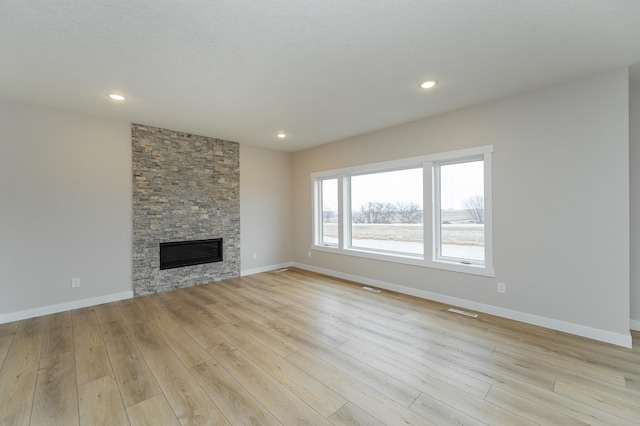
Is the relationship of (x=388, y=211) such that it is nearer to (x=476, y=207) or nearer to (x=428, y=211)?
(x=428, y=211)

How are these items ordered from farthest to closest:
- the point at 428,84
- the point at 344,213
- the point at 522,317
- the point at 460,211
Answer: the point at 344,213
the point at 460,211
the point at 522,317
the point at 428,84

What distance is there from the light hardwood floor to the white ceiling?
2692mm

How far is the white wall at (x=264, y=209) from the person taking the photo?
18.0 feet

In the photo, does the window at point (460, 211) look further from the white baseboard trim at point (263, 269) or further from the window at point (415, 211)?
the white baseboard trim at point (263, 269)

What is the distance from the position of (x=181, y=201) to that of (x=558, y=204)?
17.6 feet

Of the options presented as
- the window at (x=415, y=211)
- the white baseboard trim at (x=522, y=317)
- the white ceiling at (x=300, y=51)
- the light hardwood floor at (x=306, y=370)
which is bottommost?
the light hardwood floor at (x=306, y=370)

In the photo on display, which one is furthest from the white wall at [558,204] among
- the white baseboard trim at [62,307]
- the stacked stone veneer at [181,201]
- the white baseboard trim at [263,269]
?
the white baseboard trim at [62,307]

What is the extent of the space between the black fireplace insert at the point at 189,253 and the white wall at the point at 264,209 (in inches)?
21.5

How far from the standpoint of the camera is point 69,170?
3.65 meters

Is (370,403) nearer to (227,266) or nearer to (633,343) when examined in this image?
(633,343)

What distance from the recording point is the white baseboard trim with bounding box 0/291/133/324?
3254mm

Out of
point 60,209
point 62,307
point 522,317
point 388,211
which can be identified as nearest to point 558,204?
point 522,317

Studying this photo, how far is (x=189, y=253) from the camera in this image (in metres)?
4.74

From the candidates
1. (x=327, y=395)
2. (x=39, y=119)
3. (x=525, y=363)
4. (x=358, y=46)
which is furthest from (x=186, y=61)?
(x=525, y=363)
